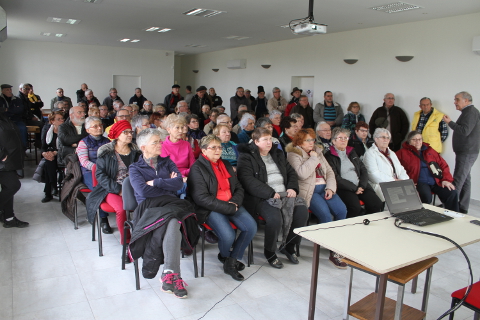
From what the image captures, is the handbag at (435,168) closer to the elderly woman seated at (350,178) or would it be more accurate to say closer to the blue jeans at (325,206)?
the elderly woman seated at (350,178)

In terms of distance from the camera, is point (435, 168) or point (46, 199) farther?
point (46, 199)

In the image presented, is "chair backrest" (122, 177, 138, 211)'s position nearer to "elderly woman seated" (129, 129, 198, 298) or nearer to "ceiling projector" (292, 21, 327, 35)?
"elderly woman seated" (129, 129, 198, 298)

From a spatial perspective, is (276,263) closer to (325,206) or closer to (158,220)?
(325,206)

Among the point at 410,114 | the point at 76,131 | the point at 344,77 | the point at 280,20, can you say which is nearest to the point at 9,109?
the point at 76,131

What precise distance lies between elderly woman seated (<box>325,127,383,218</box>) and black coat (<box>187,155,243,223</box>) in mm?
1257

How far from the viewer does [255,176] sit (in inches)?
137

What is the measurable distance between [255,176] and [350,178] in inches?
44.6

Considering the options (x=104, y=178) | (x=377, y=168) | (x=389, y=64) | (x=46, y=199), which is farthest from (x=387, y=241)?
(x=389, y=64)

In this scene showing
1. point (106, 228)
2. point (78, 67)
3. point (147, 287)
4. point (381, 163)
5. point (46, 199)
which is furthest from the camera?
point (78, 67)

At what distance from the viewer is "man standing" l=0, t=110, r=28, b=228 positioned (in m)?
3.74

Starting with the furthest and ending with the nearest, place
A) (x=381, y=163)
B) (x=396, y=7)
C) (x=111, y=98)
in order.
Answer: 1. (x=111, y=98)
2. (x=396, y=7)
3. (x=381, y=163)

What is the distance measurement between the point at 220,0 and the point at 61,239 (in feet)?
12.9

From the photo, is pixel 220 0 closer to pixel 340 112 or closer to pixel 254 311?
pixel 340 112

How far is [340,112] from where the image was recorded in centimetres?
812
